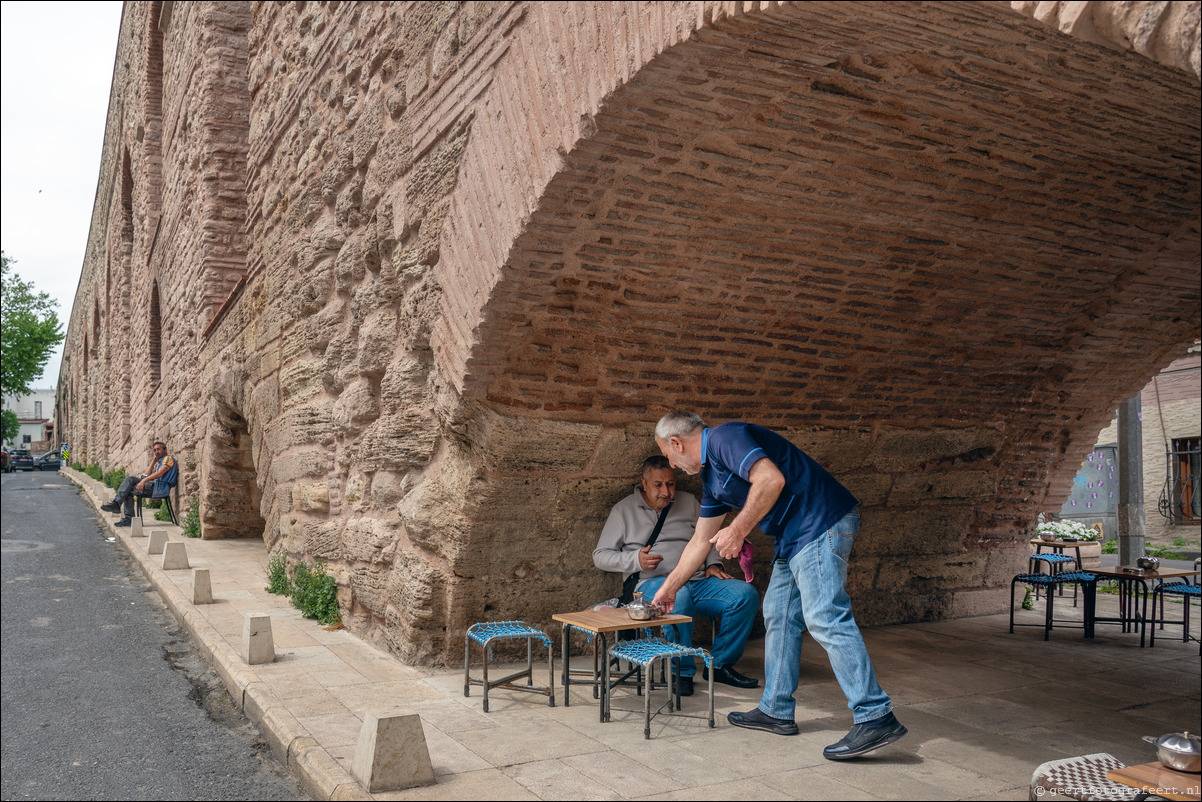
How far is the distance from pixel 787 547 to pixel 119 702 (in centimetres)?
359

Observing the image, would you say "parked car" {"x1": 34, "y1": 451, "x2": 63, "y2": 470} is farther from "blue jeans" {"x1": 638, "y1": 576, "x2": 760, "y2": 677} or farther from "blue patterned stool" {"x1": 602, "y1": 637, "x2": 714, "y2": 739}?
"blue patterned stool" {"x1": 602, "y1": 637, "x2": 714, "y2": 739}

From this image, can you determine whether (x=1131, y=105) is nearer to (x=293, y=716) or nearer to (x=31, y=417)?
Answer: (x=293, y=716)

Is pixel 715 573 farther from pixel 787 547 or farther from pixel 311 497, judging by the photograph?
pixel 311 497

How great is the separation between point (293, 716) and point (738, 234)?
9.39ft

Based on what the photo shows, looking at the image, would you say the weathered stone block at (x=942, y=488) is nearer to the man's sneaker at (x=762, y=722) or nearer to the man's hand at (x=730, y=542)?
the man's sneaker at (x=762, y=722)

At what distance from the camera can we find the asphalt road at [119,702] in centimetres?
355

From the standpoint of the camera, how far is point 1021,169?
3.74 metres

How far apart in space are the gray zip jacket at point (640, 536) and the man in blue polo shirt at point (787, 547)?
85 centimetres

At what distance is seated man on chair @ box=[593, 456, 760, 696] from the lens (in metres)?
4.51

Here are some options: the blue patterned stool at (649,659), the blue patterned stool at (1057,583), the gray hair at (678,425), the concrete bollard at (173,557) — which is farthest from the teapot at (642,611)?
the concrete bollard at (173,557)

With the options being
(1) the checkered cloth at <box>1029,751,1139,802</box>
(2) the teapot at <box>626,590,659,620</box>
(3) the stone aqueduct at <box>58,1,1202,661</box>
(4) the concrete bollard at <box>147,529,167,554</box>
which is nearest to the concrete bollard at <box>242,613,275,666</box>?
(3) the stone aqueduct at <box>58,1,1202,661</box>

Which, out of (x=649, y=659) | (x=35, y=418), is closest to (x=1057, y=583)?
(x=649, y=659)

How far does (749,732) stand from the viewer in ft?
12.3

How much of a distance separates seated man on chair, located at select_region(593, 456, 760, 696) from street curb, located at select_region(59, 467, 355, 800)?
1767 mm
